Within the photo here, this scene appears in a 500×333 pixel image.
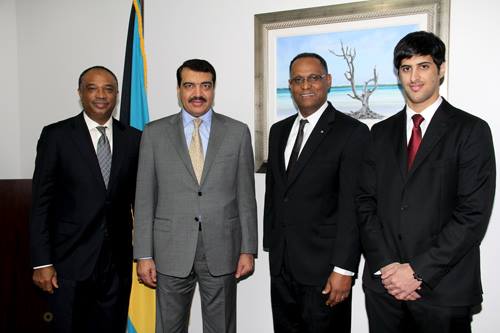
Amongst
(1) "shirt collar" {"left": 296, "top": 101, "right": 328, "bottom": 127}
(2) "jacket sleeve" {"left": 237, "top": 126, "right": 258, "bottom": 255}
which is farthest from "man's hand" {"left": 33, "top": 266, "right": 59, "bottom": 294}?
(1) "shirt collar" {"left": 296, "top": 101, "right": 328, "bottom": 127}

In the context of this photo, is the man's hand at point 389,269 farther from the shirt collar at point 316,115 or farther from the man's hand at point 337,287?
the shirt collar at point 316,115

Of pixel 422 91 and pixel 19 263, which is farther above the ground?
pixel 422 91

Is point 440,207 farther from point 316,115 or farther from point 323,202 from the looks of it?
point 316,115

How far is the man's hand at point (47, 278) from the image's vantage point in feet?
7.66

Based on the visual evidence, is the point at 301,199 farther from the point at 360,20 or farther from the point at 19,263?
the point at 19,263

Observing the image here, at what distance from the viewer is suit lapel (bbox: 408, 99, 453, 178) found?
1858 mm

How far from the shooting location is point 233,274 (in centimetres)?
244

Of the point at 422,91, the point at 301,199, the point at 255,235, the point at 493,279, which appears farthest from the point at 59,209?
the point at 493,279

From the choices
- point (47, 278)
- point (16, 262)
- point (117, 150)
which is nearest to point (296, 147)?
point (117, 150)

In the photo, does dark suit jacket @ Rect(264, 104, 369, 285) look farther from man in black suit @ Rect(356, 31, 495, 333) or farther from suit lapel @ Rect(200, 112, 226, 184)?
suit lapel @ Rect(200, 112, 226, 184)

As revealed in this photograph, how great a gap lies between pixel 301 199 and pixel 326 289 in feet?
1.49

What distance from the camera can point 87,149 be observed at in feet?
7.88

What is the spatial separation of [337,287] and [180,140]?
3.66 ft

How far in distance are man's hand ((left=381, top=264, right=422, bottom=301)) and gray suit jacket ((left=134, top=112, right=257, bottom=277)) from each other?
82 cm
